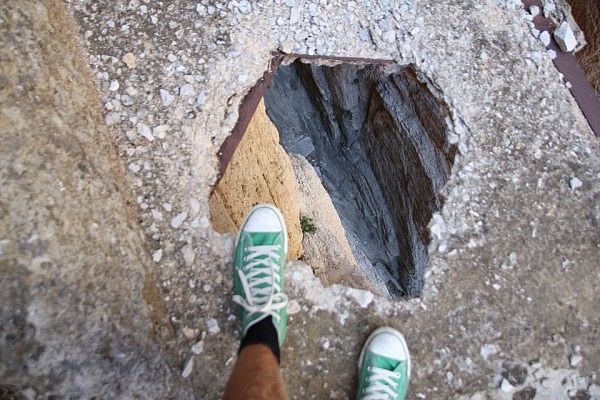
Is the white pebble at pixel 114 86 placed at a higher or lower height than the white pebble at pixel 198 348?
higher

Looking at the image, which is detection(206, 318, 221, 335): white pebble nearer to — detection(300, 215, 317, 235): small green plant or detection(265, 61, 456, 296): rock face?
detection(265, 61, 456, 296): rock face

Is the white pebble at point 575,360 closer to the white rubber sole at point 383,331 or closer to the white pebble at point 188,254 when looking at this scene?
the white rubber sole at point 383,331

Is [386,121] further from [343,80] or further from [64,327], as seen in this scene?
[64,327]

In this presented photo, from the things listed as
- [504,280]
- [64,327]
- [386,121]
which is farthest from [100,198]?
[386,121]

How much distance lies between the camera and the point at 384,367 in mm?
1531

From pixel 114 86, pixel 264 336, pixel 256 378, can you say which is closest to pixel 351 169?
pixel 114 86

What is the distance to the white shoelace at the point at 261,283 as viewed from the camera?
151cm

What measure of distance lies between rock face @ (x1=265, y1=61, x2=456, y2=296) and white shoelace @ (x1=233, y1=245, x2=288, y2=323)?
2.74ft

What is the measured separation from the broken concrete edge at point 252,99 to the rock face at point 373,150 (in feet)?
0.82

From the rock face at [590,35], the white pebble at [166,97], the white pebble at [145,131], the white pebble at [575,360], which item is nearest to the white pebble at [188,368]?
the white pebble at [145,131]

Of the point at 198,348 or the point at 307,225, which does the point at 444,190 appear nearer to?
the point at 198,348

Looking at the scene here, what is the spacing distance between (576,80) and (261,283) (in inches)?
53.7

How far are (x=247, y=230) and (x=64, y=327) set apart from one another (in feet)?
1.93

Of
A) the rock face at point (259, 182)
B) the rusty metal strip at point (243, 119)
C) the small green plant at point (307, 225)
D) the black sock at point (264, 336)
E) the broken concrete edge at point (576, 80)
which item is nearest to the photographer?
the black sock at point (264, 336)
